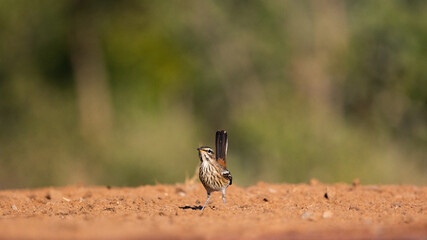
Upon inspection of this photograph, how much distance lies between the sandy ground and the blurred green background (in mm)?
13003

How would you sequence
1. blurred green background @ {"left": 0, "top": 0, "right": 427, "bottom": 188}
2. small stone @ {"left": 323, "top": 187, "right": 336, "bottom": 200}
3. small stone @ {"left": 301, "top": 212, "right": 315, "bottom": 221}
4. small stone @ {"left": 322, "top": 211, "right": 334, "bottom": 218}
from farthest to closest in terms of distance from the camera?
blurred green background @ {"left": 0, "top": 0, "right": 427, "bottom": 188} < small stone @ {"left": 323, "top": 187, "right": 336, "bottom": 200} < small stone @ {"left": 322, "top": 211, "right": 334, "bottom": 218} < small stone @ {"left": 301, "top": 212, "right": 315, "bottom": 221}

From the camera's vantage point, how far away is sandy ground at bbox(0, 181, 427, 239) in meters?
7.11

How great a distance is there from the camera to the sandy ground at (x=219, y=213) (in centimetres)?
711

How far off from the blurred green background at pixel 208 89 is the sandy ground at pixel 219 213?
1300 centimetres

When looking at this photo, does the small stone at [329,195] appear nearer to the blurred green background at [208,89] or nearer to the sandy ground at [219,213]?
the sandy ground at [219,213]

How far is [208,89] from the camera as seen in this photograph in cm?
3309

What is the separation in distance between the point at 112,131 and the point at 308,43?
1006 centimetres

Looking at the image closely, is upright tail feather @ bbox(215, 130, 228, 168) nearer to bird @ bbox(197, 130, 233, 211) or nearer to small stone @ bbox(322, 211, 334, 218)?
bird @ bbox(197, 130, 233, 211)

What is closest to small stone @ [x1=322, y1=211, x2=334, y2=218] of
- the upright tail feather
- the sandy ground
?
the sandy ground

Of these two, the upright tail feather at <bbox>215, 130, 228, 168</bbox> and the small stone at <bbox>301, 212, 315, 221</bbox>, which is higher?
the upright tail feather at <bbox>215, 130, 228, 168</bbox>

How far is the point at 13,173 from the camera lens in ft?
89.5

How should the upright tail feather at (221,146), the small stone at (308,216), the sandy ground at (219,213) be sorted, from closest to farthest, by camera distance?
the sandy ground at (219,213) < the small stone at (308,216) < the upright tail feather at (221,146)

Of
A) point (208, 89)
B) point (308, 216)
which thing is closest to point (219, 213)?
point (308, 216)

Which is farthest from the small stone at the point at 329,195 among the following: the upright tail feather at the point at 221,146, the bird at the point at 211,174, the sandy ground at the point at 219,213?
the upright tail feather at the point at 221,146
